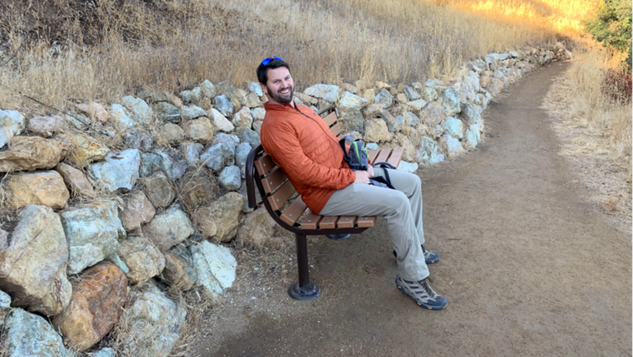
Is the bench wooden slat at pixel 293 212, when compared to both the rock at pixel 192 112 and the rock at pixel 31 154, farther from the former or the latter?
the rock at pixel 31 154

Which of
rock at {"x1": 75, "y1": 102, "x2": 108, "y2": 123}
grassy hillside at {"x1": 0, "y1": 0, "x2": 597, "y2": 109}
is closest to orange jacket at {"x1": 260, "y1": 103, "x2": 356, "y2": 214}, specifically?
rock at {"x1": 75, "y1": 102, "x2": 108, "y2": 123}

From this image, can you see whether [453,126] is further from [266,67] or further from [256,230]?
[266,67]

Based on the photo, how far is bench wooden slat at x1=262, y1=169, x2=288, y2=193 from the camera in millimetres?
3121

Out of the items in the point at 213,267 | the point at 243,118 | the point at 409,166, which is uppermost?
the point at 243,118

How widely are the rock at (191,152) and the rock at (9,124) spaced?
1.21 metres

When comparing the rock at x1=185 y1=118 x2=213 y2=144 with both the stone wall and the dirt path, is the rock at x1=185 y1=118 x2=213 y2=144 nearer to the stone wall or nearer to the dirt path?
the stone wall

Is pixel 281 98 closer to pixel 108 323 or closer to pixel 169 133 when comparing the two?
pixel 169 133

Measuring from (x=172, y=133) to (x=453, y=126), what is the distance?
438cm

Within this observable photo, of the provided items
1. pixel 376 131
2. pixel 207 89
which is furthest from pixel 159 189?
pixel 376 131

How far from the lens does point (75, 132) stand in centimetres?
310

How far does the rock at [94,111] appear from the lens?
3.33 metres

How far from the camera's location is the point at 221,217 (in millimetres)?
3754

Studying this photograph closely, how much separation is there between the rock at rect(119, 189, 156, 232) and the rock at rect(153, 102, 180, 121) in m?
0.89

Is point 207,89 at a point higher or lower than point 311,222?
higher
